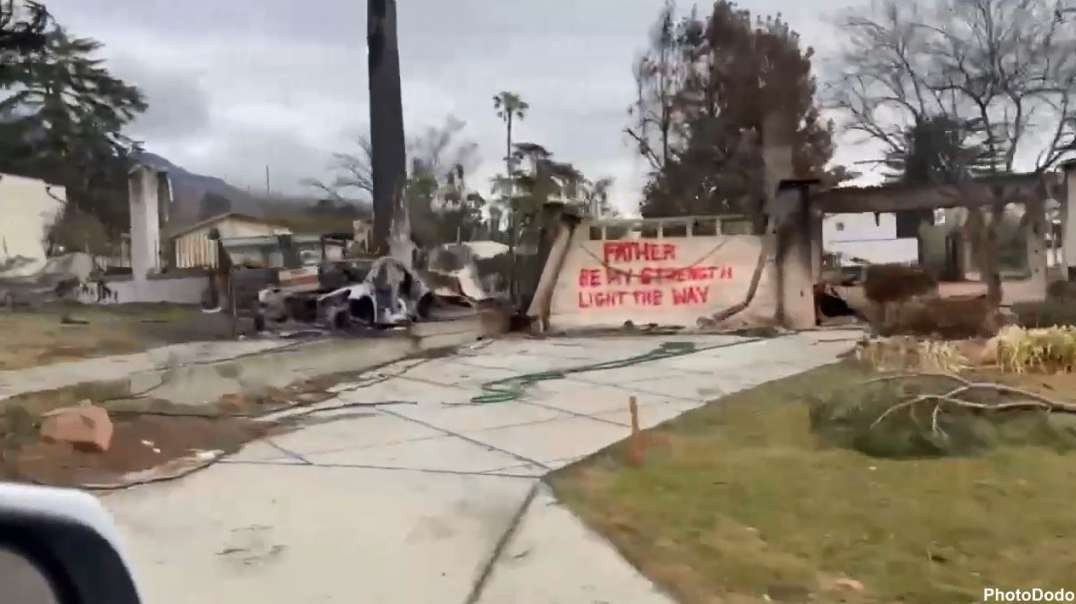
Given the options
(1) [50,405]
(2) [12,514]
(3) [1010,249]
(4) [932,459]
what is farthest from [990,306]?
(2) [12,514]

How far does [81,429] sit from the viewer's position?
20.4 feet

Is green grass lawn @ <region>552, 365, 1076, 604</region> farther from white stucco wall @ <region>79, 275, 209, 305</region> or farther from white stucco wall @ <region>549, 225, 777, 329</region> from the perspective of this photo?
white stucco wall @ <region>79, 275, 209, 305</region>

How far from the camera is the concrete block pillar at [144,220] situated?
52.3ft

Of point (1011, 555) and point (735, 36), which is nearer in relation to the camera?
point (1011, 555)

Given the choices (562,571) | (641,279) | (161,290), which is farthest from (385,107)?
(562,571)

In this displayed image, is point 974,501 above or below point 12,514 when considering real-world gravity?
below

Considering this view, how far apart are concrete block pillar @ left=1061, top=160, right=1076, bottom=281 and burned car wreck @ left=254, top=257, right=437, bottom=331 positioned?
10580 millimetres

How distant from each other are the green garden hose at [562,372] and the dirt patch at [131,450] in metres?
2.10

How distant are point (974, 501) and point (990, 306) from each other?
885 cm

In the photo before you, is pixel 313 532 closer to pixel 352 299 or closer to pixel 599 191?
pixel 352 299

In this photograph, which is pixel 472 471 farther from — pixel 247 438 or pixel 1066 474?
pixel 1066 474

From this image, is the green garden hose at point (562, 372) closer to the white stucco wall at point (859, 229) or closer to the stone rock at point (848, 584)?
the stone rock at point (848, 584)

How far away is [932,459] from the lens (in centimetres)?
552

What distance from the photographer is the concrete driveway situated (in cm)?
385
